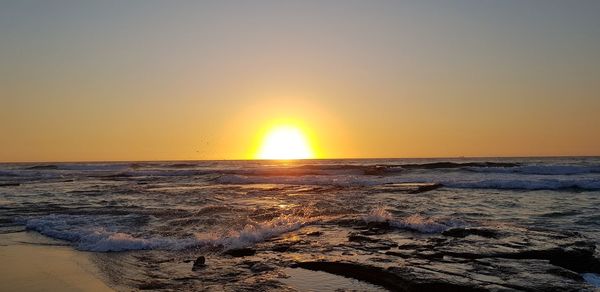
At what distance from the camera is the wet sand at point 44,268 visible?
7.07 m

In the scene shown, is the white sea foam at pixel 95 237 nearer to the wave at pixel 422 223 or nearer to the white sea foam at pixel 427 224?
the wave at pixel 422 223

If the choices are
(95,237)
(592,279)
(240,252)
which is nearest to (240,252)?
(240,252)

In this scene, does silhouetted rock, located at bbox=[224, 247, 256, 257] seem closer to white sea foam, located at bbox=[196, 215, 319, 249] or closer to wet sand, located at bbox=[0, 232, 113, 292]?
white sea foam, located at bbox=[196, 215, 319, 249]

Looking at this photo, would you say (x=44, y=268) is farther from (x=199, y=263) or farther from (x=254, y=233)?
(x=254, y=233)

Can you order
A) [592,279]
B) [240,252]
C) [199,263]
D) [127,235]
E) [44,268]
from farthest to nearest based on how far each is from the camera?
[127,235] → [240,252] → [199,263] → [44,268] → [592,279]

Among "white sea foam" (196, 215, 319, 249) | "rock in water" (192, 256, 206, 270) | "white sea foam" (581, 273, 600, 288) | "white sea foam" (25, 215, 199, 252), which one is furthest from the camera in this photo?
"white sea foam" (196, 215, 319, 249)

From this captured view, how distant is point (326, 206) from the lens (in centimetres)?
1795

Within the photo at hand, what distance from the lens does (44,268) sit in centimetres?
829

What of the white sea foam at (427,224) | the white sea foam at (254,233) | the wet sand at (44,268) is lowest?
the wet sand at (44,268)

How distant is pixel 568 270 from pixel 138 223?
1113cm

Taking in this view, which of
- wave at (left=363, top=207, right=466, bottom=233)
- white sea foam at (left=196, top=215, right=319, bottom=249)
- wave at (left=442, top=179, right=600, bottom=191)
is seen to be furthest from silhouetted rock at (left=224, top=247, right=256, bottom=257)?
wave at (left=442, top=179, right=600, bottom=191)

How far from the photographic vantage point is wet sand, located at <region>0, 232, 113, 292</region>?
7070mm

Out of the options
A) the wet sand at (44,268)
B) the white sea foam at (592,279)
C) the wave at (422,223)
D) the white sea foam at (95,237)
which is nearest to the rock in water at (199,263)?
the wet sand at (44,268)

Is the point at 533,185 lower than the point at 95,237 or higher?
higher
